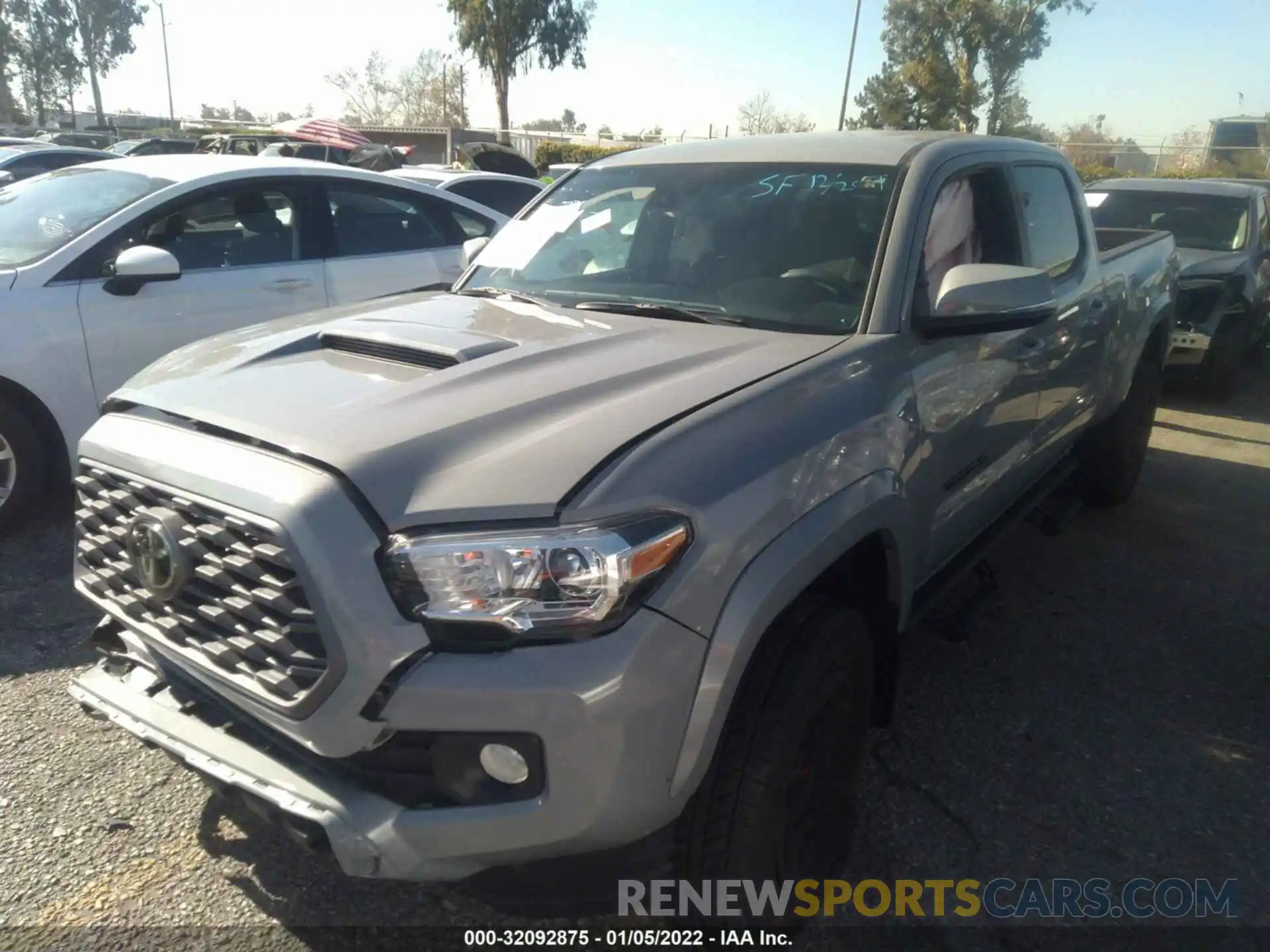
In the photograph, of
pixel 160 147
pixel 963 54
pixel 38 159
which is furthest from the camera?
pixel 963 54

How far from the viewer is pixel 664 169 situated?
11.6ft

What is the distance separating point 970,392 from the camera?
9.81 feet

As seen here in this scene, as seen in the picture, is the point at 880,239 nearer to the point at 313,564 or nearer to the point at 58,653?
the point at 313,564

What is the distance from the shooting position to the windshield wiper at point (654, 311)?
2875 millimetres

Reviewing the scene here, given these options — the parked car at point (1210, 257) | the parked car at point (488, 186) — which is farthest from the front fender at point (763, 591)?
the parked car at point (488, 186)

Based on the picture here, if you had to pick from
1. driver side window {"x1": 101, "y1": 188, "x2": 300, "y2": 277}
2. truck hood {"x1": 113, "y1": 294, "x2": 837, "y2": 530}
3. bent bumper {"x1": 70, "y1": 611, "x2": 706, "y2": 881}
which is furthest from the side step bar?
driver side window {"x1": 101, "y1": 188, "x2": 300, "y2": 277}

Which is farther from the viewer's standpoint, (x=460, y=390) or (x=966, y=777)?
(x=966, y=777)

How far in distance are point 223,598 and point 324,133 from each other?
19525mm

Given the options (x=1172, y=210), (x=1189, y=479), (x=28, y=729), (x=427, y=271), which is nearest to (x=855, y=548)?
(x=28, y=729)

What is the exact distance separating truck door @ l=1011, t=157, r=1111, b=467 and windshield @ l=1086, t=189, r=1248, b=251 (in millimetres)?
5537

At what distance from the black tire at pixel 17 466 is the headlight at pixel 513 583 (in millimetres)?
3409

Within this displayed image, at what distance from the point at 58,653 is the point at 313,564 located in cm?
239

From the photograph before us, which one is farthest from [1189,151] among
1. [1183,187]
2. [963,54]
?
[1183,187]

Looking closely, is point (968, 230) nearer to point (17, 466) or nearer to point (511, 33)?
point (17, 466)
